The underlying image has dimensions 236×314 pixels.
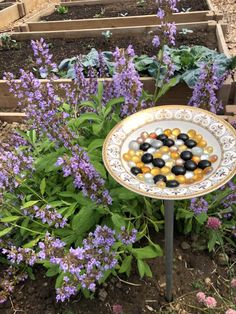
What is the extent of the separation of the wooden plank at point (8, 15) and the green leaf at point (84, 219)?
20.6 ft

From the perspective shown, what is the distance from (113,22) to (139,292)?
489 cm

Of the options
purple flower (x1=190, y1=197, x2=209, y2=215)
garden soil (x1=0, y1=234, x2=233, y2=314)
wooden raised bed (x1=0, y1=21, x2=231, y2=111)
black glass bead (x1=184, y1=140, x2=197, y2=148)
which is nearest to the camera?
black glass bead (x1=184, y1=140, x2=197, y2=148)

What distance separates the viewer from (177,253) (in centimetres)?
263

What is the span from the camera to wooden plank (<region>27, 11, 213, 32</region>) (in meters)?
6.01

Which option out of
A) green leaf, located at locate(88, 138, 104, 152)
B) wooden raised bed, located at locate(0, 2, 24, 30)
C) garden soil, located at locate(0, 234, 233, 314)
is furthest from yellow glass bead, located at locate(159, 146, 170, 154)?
wooden raised bed, located at locate(0, 2, 24, 30)

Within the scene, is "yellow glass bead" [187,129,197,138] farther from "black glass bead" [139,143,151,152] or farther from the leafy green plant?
the leafy green plant

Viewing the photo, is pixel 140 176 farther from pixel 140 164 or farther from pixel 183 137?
pixel 183 137

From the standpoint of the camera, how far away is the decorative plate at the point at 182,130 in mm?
1571

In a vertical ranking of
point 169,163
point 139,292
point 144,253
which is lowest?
point 139,292

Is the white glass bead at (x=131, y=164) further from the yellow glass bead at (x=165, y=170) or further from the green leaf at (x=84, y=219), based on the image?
the green leaf at (x=84, y=219)

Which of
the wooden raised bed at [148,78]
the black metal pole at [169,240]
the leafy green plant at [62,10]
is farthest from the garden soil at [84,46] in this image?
the black metal pole at [169,240]

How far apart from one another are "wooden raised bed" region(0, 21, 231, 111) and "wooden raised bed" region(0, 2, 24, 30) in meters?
1.52

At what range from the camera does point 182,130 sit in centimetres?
204

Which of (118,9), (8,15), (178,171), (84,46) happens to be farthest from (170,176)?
(8,15)
